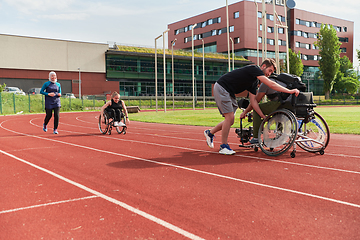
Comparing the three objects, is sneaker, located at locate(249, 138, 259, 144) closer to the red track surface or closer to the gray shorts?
the red track surface

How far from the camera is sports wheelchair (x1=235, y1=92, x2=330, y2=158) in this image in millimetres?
6262

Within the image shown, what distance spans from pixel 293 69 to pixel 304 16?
25581mm

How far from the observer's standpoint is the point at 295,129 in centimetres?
605

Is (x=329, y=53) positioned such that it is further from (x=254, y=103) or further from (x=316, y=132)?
(x=254, y=103)

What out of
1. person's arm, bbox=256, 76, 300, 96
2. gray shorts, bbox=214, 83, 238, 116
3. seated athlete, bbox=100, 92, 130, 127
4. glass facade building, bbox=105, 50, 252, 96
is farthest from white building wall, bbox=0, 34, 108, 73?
person's arm, bbox=256, 76, 300, 96

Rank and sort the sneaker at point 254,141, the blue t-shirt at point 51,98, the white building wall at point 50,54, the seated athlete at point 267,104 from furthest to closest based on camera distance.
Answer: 1. the white building wall at point 50,54
2. the blue t-shirt at point 51,98
3. the sneaker at point 254,141
4. the seated athlete at point 267,104

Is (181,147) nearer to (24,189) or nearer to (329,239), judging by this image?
(24,189)

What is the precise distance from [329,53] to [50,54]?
177 feet

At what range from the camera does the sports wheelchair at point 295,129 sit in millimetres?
6262

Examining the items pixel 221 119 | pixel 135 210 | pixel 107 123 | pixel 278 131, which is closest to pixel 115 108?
pixel 107 123

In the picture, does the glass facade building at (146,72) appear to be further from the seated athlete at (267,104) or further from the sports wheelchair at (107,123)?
the seated athlete at (267,104)

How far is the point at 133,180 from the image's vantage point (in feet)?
16.1

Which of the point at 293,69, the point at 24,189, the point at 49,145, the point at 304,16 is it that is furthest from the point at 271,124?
the point at 304,16

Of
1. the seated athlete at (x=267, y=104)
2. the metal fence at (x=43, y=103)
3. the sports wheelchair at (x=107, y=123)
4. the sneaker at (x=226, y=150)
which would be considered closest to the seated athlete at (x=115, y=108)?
the sports wheelchair at (x=107, y=123)
